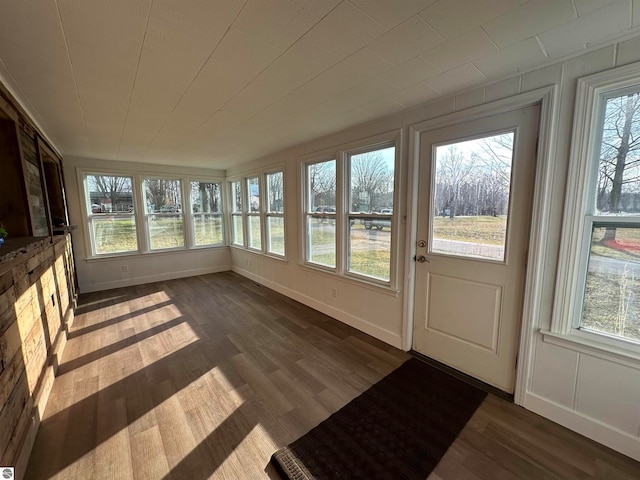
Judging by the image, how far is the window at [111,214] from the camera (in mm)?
4562

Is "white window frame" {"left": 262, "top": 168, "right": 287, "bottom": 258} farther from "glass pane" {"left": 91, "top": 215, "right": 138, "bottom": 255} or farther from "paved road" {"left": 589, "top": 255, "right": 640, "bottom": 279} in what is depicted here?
"paved road" {"left": 589, "top": 255, "right": 640, "bottom": 279}

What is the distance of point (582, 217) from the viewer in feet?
5.21

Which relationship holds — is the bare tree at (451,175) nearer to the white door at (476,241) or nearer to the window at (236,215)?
the white door at (476,241)

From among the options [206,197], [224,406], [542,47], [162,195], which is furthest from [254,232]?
Result: [542,47]

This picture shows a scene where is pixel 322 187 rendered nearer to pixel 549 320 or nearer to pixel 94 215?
pixel 549 320

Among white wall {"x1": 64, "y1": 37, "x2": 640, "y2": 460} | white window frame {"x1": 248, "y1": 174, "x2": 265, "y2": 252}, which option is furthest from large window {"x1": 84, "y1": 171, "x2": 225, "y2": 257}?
white wall {"x1": 64, "y1": 37, "x2": 640, "y2": 460}

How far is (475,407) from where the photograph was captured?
188 centimetres

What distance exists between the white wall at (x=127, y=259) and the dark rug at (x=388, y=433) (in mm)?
4670

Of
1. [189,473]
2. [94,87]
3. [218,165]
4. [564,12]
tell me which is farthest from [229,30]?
[218,165]

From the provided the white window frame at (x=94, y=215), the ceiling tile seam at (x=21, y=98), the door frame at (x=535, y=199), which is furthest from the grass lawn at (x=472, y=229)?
the white window frame at (x=94, y=215)

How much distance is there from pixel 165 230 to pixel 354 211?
13.5ft

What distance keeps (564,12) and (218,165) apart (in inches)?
201

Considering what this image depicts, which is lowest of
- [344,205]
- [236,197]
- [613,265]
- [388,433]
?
[388,433]

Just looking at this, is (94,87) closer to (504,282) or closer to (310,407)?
(310,407)
